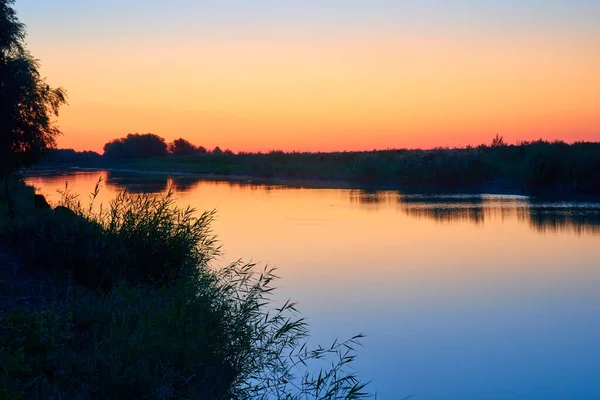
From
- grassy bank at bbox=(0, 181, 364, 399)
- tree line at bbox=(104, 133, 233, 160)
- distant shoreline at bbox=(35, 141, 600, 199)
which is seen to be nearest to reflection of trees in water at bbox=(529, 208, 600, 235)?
distant shoreline at bbox=(35, 141, 600, 199)

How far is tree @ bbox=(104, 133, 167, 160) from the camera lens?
4395 inches

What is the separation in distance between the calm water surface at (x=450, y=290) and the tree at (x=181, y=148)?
9495 cm

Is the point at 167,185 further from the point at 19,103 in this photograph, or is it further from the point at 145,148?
the point at 145,148

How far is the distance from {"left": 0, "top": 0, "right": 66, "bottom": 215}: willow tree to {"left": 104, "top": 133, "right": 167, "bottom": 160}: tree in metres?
A: 96.2

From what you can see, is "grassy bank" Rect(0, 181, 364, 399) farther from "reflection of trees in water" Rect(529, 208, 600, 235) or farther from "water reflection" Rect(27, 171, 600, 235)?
"water reflection" Rect(27, 171, 600, 235)

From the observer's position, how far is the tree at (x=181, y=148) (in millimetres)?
116363

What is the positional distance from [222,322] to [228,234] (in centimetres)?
1103

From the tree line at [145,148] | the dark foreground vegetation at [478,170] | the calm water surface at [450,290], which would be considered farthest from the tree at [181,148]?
the calm water surface at [450,290]

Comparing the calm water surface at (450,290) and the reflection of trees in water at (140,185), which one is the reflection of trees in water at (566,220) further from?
the reflection of trees in water at (140,185)

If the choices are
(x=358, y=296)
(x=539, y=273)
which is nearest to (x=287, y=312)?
(x=358, y=296)

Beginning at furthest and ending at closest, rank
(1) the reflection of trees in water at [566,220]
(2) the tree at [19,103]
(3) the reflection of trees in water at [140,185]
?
(3) the reflection of trees in water at [140,185] < (1) the reflection of trees in water at [566,220] < (2) the tree at [19,103]

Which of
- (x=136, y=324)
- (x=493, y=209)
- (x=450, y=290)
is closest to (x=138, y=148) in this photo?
(x=493, y=209)

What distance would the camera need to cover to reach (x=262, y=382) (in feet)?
21.9

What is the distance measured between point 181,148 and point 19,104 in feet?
336
